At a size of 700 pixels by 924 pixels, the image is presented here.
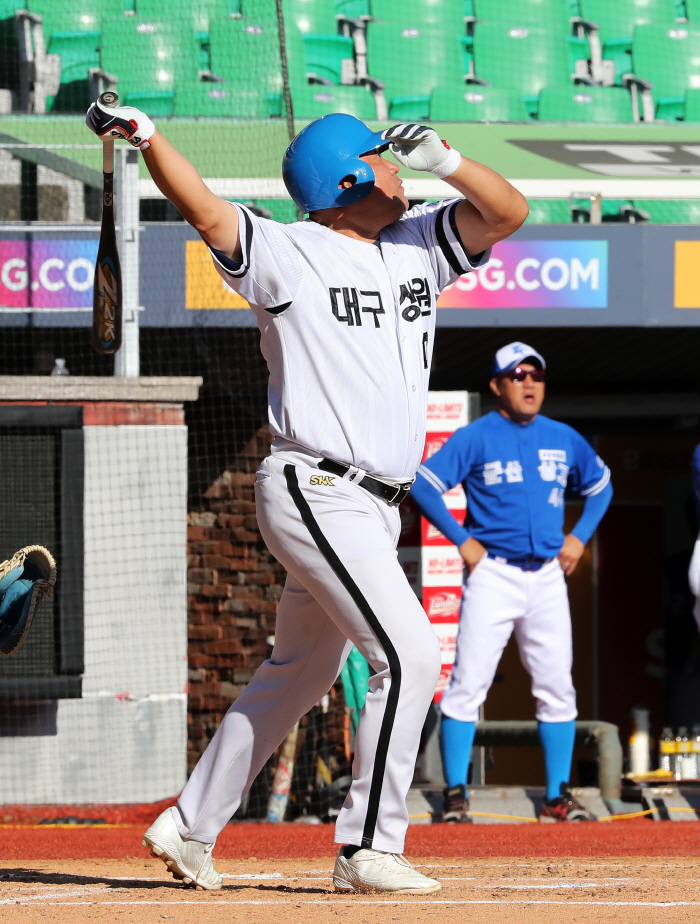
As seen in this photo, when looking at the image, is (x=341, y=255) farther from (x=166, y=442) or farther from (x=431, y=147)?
(x=166, y=442)

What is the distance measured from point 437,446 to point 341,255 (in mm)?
3921

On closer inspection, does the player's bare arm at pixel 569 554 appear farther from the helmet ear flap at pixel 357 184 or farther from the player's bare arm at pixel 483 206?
the helmet ear flap at pixel 357 184

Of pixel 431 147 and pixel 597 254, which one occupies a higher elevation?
pixel 597 254

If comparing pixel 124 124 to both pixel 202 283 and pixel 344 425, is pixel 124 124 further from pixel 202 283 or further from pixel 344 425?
pixel 202 283

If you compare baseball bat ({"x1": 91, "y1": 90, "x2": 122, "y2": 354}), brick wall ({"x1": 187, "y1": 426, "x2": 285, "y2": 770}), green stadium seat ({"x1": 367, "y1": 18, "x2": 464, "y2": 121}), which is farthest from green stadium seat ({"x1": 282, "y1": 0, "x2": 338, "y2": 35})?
baseball bat ({"x1": 91, "y1": 90, "x2": 122, "y2": 354})

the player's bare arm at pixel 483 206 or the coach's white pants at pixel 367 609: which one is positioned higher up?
the player's bare arm at pixel 483 206

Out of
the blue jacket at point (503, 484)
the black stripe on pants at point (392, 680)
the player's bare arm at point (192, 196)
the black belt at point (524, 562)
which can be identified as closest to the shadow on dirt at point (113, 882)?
the black stripe on pants at point (392, 680)

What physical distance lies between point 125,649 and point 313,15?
707 cm

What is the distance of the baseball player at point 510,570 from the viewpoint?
5.66 m

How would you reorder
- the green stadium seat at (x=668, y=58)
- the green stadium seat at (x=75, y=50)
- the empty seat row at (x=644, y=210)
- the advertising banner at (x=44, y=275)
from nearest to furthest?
the advertising banner at (x=44, y=275) → the empty seat row at (x=644, y=210) → the green stadium seat at (x=75, y=50) → the green stadium seat at (x=668, y=58)

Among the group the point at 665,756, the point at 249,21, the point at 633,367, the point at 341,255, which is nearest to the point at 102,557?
the point at 665,756

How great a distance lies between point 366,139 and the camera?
310 cm

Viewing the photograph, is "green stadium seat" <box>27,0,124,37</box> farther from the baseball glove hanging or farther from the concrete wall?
the baseball glove hanging

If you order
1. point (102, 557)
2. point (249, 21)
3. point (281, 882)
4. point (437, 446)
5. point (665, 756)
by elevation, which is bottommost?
point (665, 756)
